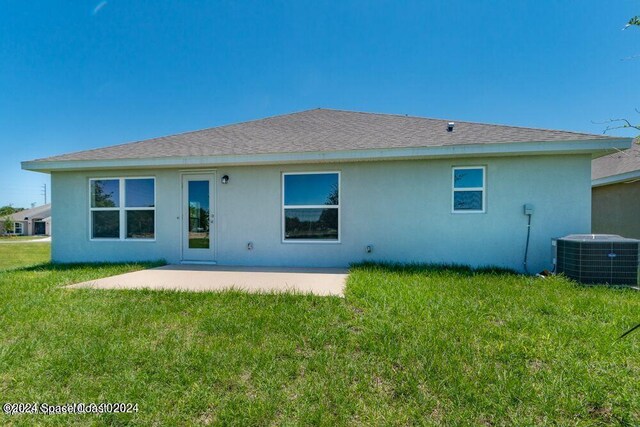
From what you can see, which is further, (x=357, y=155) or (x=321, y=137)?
(x=321, y=137)

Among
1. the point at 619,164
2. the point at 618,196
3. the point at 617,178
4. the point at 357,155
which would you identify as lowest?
the point at 618,196

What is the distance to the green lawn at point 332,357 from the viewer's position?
2131mm

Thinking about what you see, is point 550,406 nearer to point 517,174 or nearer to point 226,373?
point 226,373

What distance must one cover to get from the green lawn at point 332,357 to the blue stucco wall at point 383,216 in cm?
236

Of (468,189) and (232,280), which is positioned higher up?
(468,189)

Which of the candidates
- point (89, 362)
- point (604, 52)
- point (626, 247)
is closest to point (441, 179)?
point (626, 247)

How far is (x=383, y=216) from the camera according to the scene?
7.04m

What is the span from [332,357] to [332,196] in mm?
4832

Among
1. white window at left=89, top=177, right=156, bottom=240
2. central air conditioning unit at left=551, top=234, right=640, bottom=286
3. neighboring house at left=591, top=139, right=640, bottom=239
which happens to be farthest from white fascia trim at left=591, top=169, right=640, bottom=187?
white window at left=89, top=177, right=156, bottom=240

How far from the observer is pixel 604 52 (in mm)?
6535

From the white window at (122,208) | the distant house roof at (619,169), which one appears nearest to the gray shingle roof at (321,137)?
the white window at (122,208)

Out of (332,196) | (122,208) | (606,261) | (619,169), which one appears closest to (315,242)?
(332,196)

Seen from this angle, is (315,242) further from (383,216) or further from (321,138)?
(321,138)

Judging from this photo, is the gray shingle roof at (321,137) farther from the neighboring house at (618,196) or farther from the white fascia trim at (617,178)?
the neighboring house at (618,196)
